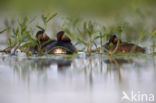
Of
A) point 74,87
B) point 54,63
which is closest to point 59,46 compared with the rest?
point 54,63

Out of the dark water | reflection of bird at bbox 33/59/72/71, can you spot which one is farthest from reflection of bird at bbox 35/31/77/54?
the dark water

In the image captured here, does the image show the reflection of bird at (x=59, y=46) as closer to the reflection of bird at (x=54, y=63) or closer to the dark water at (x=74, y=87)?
the reflection of bird at (x=54, y=63)

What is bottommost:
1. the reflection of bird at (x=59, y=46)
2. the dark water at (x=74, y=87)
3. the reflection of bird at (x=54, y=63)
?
the dark water at (x=74, y=87)

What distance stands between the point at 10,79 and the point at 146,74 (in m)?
0.88

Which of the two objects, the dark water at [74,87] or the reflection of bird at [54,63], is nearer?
the dark water at [74,87]

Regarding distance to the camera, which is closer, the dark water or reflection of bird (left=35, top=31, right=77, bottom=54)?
the dark water

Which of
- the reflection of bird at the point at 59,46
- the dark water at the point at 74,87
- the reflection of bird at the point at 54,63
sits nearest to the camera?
the dark water at the point at 74,87

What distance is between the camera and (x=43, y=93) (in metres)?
1.46

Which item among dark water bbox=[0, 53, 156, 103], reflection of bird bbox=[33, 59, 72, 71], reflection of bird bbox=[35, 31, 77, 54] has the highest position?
reflection of bird bbox=[35, 31, 77, 54]

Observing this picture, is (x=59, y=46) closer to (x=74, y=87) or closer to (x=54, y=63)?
(x=54, y=63)

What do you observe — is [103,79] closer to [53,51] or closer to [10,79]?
[10,79]

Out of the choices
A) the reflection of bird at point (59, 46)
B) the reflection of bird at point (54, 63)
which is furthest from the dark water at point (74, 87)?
the reflection of bird at point (59, 46)

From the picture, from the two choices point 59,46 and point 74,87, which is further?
point 59,46

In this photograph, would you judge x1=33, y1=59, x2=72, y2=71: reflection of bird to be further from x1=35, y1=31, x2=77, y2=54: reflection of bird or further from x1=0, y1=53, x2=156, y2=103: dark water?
x1=35, y1=31, x2=77, y2=54: reflection of bird
